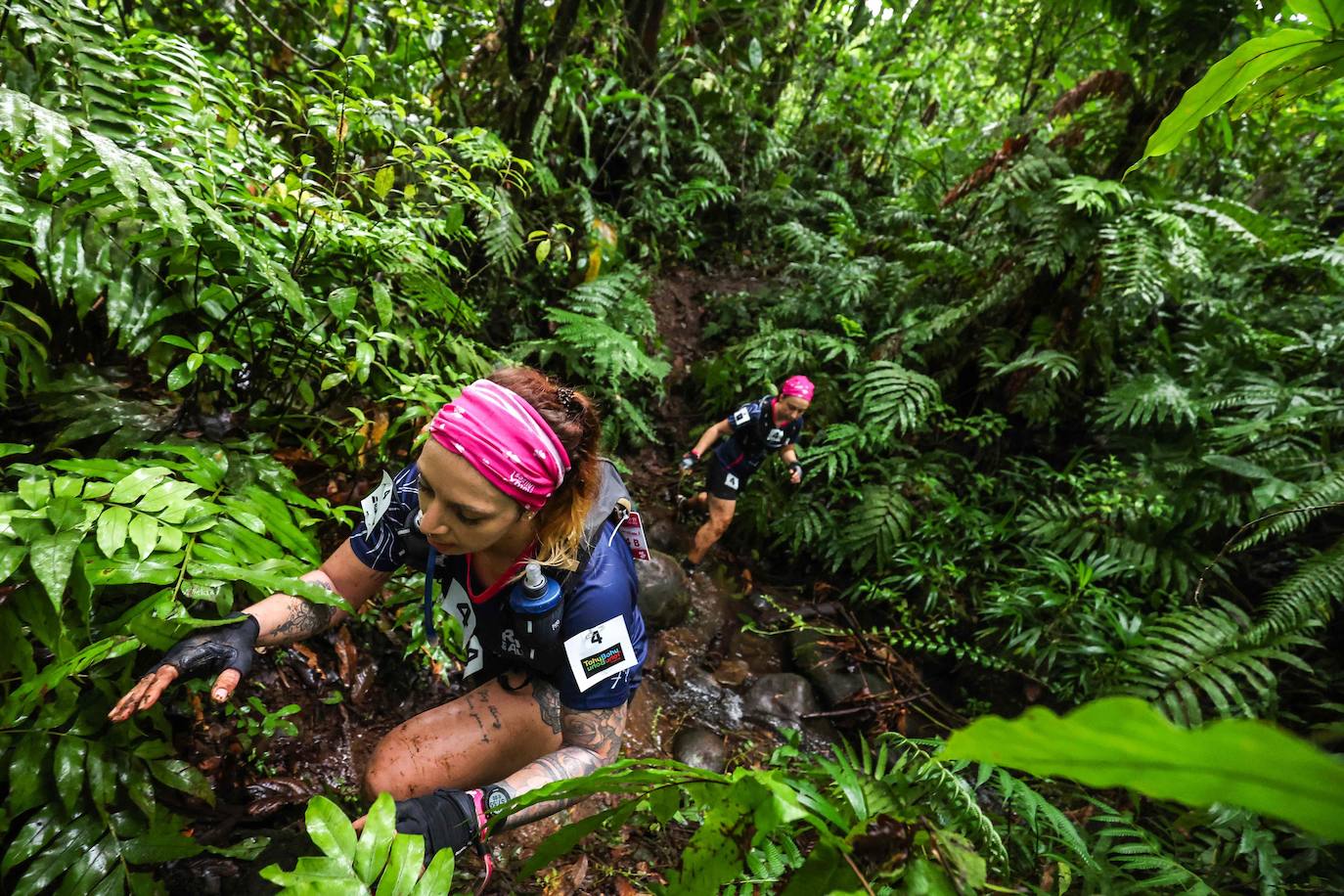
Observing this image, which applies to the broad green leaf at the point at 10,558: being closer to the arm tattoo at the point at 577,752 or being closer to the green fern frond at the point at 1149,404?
the arm tattoo at the point at 577,752

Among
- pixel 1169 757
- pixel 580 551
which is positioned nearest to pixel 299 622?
pixel 580 551

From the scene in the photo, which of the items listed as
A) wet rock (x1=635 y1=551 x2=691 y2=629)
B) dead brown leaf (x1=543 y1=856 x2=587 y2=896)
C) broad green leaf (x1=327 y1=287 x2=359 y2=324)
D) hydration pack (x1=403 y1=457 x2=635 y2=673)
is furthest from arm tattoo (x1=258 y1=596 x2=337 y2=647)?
wet rock (x1=635 y1=551 x2=691 y2=629)

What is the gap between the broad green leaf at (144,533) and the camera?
154cm

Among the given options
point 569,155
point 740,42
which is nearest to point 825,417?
point 569,155

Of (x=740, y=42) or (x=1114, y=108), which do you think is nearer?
(x=1114, y=108)

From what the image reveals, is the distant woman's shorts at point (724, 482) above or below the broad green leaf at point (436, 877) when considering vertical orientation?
below

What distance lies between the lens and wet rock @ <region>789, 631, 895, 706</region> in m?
4.41

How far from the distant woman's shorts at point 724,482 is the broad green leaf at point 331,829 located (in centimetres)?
414

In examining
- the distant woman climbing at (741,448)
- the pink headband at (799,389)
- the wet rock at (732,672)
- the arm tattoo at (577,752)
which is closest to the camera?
the arm tattoo at (577,752)

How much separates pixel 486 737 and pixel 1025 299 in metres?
5.86

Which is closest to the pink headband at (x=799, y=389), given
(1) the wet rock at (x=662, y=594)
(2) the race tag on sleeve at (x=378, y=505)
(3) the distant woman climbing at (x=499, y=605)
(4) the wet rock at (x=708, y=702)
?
(1) the wet rock at (x=662, y=594)

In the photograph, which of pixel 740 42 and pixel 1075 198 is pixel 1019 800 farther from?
pixel 740 42

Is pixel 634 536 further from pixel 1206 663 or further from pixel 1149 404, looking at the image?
pixel 1149 404

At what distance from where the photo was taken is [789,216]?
9102 mm
